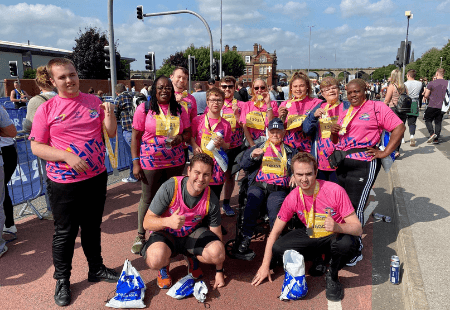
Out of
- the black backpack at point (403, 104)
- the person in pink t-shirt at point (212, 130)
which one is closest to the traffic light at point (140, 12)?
the black backpack at point (403, 104)

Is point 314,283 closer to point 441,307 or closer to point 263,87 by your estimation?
point 441,307

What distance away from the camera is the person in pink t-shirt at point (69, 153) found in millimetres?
2789

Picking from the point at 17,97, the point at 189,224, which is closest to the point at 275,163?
the point at 189,224

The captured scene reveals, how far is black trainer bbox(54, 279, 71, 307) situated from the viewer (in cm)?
300

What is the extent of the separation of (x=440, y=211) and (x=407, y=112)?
4164 mm

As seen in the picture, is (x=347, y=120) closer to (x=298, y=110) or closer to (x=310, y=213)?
(x=298, y=110)

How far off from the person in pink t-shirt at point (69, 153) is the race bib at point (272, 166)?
1745mm

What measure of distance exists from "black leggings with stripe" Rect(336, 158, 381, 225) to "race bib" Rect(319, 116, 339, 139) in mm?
396

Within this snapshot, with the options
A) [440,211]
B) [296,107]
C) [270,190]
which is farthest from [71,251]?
[440,211]

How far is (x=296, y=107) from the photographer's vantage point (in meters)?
4.32

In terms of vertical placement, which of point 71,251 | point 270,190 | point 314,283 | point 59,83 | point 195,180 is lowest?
point 314,283

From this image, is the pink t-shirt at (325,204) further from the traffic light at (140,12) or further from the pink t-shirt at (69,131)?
the traffic light at (140,12)

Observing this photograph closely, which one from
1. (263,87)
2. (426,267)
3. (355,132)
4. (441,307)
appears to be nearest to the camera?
(441,307)

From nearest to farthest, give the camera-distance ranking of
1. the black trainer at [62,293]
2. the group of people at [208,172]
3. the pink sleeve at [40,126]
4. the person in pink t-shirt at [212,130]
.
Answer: the pink sleeve at [40,126] → the group of people at [208,172] → the black trainer at [62,293] → the person in pink t-shirt at [212,130]
